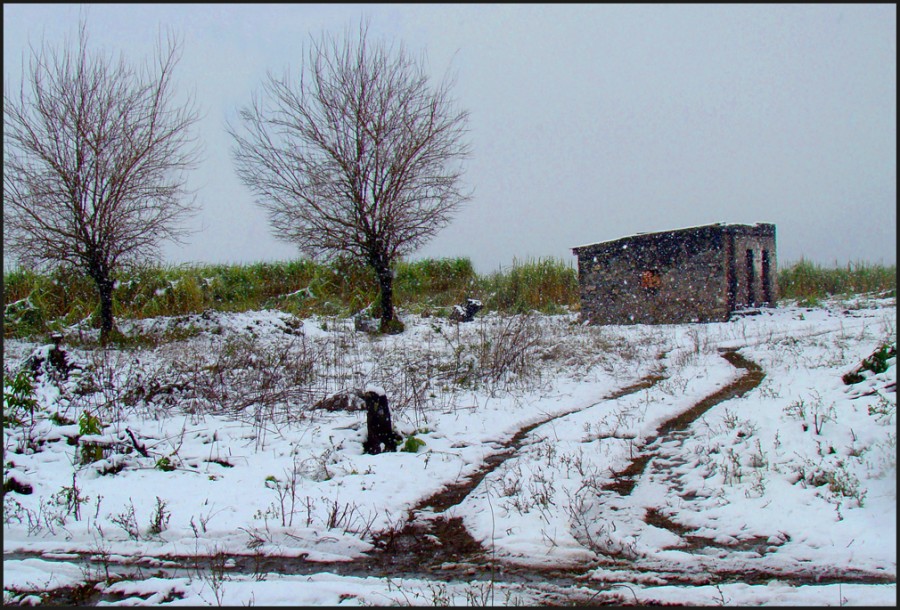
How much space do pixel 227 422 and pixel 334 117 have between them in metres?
11.7

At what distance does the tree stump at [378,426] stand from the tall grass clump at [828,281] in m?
15.2

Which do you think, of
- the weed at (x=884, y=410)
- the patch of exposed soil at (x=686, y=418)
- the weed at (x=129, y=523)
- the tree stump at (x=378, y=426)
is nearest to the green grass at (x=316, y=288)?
the patch of exposed soil at (x=686, y=418)

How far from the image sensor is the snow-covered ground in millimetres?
3266

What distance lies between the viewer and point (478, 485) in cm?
500

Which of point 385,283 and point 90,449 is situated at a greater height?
point 385,283

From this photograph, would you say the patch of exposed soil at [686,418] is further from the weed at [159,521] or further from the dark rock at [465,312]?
the dark rock at [465,312]

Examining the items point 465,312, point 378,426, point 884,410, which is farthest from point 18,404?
point 465,312

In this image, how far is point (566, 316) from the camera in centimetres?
2005

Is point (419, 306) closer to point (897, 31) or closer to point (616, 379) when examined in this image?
point (616, 379)

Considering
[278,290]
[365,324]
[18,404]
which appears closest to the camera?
[18,404]

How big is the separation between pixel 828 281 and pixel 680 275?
22.3ft

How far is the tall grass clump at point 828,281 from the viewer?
17578 mm

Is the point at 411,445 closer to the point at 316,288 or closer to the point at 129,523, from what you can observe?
the point at 129,523

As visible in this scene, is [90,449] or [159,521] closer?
[159,521]
